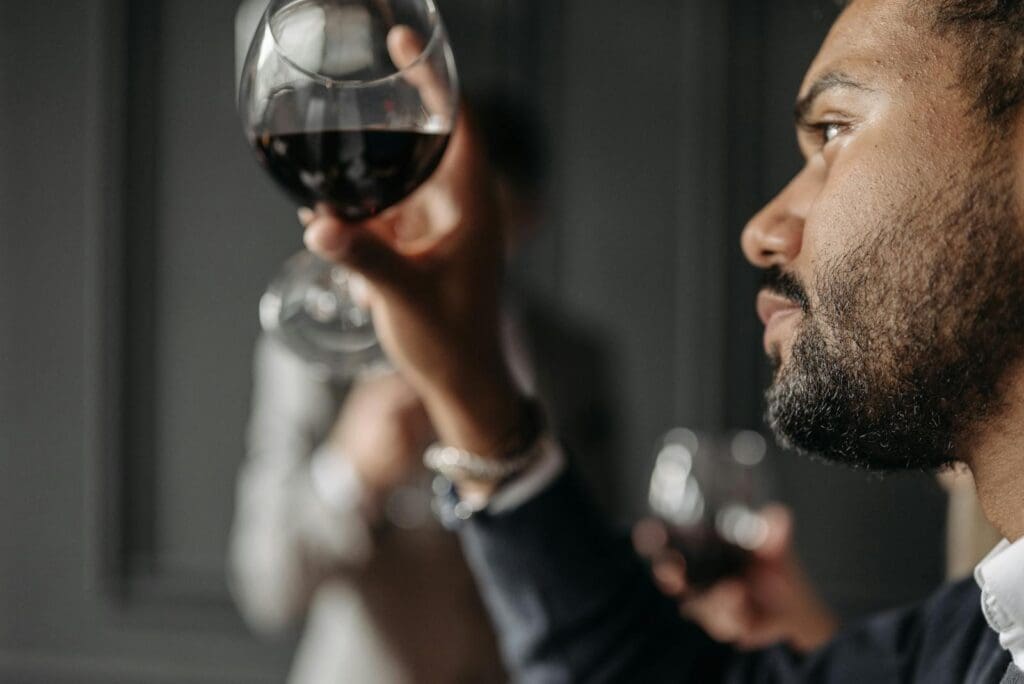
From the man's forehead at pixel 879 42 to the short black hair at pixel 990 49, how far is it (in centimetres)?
2

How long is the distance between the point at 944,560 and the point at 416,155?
7.50 feet

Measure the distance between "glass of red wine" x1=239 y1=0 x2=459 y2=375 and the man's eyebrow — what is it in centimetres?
27

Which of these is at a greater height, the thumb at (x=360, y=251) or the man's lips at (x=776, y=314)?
the thumb at (x=360, y=251)

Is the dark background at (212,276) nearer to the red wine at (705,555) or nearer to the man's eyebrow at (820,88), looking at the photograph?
the red wine at (705,555)

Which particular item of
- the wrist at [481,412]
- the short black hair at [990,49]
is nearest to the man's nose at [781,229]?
the short black hair at [990,49]

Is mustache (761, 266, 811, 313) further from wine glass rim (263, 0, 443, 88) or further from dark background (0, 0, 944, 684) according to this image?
dark background (0, 0, 944, 684)

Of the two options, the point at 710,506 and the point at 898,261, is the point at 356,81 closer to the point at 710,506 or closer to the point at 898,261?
the point at 898,261

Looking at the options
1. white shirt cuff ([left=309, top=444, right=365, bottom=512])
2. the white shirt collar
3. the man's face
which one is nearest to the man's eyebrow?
the man's face

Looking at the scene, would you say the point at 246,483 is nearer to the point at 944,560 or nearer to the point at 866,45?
the point at 866,45

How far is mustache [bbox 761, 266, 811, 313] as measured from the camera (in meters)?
0.86

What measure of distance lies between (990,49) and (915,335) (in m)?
0.21

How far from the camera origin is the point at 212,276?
3.06 meters

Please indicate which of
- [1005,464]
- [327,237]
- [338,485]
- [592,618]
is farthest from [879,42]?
[338,485]

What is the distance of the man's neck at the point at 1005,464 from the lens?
81 centimetres
